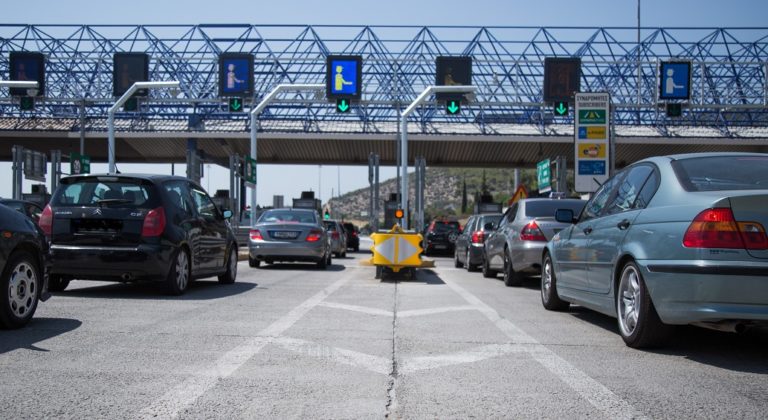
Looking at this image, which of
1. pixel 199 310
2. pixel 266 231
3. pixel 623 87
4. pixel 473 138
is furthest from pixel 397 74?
pixel 199 310

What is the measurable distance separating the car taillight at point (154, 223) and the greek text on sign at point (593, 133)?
528 inches

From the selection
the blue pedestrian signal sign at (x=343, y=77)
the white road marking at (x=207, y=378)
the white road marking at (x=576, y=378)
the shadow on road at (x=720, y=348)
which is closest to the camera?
the white road marking at (x=207, y=378)

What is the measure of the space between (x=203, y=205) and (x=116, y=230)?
6.83 feet

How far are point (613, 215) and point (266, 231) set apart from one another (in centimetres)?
1156

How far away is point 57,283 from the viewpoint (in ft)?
34.4

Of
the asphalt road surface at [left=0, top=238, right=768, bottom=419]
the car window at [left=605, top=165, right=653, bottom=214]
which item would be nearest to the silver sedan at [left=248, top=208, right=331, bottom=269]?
the asphalt road surface at [left=0, top=238, right=768, bottom=419]

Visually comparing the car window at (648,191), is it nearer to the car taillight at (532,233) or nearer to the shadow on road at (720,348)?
the shadow on road at (720,348)

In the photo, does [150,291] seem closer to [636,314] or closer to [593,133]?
[636,314]

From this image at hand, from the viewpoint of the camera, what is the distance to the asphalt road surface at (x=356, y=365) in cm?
445

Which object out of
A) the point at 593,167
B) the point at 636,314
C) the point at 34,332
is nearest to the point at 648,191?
the point at 636,314

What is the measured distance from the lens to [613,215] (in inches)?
287

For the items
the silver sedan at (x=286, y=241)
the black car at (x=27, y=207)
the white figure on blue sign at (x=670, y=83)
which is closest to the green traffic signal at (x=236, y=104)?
the silver sedan at (x=286, y=241)

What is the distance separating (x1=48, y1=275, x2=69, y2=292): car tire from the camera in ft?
34.0

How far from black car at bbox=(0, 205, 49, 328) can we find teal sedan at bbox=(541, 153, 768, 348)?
17.7 ft
